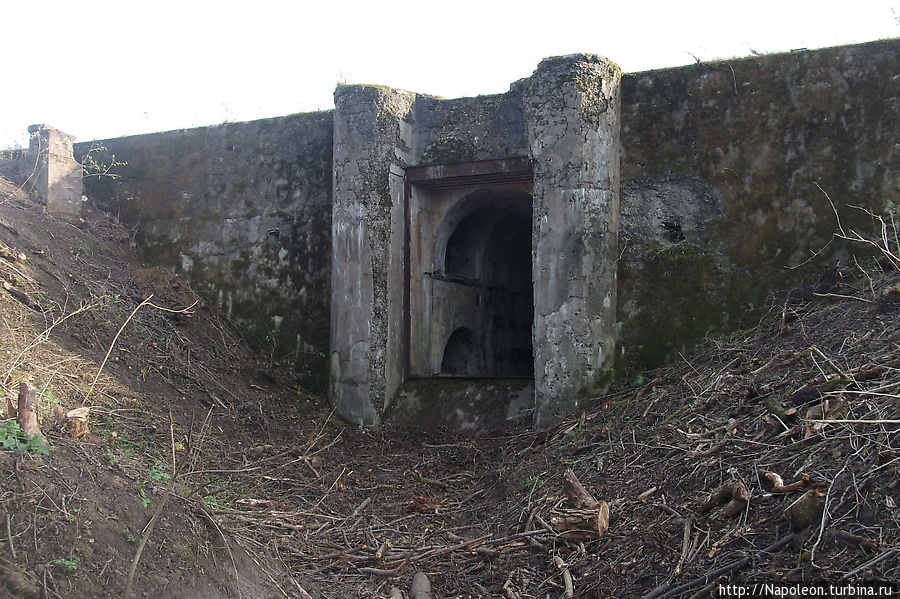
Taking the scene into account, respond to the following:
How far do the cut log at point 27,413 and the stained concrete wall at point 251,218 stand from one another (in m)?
4.73

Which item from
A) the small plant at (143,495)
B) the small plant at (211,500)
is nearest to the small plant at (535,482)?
the small plant at (211,500)

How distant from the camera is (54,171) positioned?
425 inches

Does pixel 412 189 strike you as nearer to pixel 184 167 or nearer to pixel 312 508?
pixel 184 167

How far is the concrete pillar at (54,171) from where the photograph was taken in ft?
35.2

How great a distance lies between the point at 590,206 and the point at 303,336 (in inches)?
158

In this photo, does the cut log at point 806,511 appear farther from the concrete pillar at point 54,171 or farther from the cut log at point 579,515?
the concrete pillar at point 54,171

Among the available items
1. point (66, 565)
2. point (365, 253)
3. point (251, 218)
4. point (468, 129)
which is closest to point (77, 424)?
point (66, 565)

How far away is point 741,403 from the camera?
572 cm

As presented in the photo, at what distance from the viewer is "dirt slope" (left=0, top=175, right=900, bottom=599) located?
4.04 metres

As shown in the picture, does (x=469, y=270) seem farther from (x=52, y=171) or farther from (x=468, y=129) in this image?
(x=52, y=171)

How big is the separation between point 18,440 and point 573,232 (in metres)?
5.29

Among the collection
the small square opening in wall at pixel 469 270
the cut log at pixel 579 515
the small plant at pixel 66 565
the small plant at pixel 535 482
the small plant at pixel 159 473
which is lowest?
the small plant at pixel 535 482

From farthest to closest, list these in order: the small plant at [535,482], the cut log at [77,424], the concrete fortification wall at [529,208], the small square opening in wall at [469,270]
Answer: the small square opening in wall at [469,270] < the concrete fortification wall at [529,208] < the small plant at [535,482] < the cut log at [77,424]

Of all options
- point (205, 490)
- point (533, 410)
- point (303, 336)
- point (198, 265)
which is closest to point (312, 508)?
point (205, 490)
